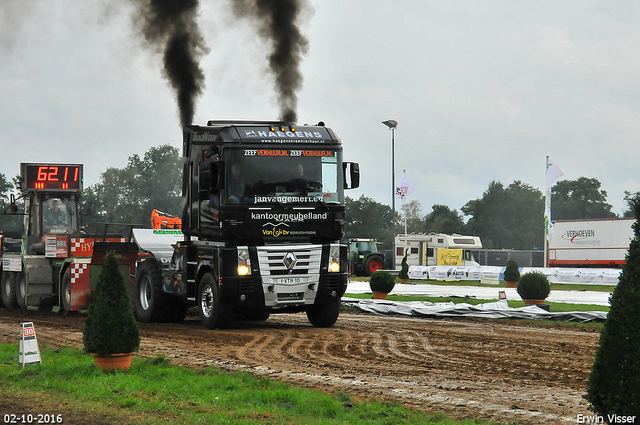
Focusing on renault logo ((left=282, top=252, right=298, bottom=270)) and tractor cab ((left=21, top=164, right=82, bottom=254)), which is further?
tractor cab ((left=21, top=164, right=82, bottom=254))

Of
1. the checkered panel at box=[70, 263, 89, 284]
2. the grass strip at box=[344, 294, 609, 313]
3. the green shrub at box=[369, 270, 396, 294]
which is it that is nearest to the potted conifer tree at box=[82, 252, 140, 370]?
the checkered panel at box=[70, 263, 89, 284]

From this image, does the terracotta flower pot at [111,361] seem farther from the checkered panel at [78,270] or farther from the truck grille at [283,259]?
the checkered panel at [78,270]

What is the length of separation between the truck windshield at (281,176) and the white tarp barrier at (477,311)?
5.16 metres

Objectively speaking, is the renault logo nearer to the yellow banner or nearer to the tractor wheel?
the tractor wheel

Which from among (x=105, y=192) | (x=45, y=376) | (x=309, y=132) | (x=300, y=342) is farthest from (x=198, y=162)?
(x=105, y=192)

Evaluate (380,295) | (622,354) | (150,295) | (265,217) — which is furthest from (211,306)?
(622,354)

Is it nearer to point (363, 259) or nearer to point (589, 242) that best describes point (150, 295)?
point (363, 259)

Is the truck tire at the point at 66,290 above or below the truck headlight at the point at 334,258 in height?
below

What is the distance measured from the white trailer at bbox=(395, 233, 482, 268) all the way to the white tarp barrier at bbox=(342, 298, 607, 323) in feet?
92.7

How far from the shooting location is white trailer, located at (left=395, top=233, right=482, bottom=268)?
48.6m

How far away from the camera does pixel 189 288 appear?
52.1 ft

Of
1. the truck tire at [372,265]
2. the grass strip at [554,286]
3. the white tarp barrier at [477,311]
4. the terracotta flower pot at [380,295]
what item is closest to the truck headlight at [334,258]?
the white tarp barrier at [477,311]

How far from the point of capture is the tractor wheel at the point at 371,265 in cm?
4816

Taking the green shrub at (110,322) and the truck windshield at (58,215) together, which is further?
the truck windshield at (58,215)
